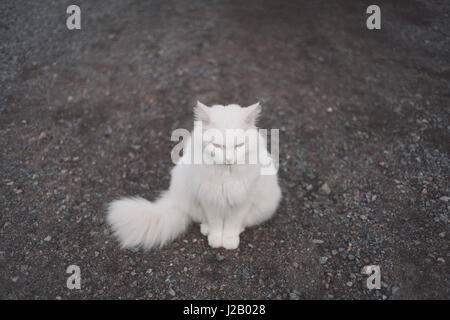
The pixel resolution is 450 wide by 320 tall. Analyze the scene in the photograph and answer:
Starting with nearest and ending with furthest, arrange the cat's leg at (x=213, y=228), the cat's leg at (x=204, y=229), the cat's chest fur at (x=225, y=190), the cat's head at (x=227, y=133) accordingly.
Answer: the cat's head at (x=227, y=133) < the cat's chest fur at (x=225, y=190) < the cat's leg at (x=213, y=228) < the cat's leg at (x=204, y=229)

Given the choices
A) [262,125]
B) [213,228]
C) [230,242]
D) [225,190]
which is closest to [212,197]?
[225,190]

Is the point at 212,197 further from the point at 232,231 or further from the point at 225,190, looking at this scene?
the point at 232,231

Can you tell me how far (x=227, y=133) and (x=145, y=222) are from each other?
4.41 ft

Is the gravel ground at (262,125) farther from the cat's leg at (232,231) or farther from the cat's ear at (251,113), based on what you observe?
the cat's ear at (251,113)

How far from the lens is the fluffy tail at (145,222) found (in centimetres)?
291

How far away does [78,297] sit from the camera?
2715 mm

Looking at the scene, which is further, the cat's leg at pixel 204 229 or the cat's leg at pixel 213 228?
the cat's leg at pixel 204 229

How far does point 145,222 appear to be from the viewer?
2920 millimetres

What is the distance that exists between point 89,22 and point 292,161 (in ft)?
16.4

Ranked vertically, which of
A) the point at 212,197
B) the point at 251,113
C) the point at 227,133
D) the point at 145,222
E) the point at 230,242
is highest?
the point at 251,113

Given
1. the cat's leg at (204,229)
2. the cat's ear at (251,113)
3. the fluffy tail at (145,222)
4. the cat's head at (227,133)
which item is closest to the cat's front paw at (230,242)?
the cat's leg at (204,229)

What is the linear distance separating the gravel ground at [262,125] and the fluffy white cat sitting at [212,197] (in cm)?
20

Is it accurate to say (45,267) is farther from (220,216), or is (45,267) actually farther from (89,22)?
(89,22)

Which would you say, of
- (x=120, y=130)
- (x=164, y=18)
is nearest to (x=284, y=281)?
(x=120, y=130)
